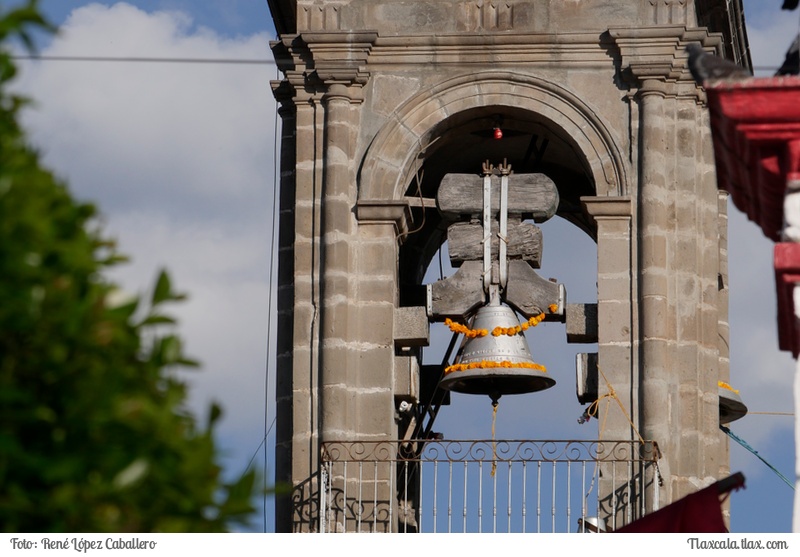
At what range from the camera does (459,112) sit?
18.5 metres

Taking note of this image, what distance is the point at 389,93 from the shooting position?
60.8ft

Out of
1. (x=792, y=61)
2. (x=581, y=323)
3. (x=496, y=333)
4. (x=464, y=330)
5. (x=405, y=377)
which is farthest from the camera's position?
(x=581, y=323)

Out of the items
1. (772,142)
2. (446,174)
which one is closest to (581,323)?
(446,174)

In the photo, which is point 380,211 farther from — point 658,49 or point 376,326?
point 658,49

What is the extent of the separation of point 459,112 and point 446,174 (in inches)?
27.5

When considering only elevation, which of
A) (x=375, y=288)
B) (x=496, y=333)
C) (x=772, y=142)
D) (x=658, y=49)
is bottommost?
(x=772, y=142)

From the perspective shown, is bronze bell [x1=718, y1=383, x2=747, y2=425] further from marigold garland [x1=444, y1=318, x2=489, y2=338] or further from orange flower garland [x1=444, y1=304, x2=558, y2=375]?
marigold garland [x1=444, y1=318, x2=489, y2=338]

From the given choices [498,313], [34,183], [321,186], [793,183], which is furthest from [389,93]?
[34,183]

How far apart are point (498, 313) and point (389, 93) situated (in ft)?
6.90

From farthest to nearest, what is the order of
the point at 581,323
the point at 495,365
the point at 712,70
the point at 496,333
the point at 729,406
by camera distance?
the point at 729,406 → the point at 581,323 → the point at 496,333 → the point at 495,365 → the point at 712,70

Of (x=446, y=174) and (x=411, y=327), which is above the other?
(x=446, y=174)

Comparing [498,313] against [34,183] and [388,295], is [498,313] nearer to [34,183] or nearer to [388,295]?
[388,295]

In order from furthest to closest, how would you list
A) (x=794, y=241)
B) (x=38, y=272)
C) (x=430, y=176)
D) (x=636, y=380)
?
(x=430, y=176)
(x=636, y=380)
(x=794, y=241)
(x=38, y=272)

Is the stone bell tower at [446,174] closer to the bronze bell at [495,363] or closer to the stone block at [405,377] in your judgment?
the stone block at [405,377]
